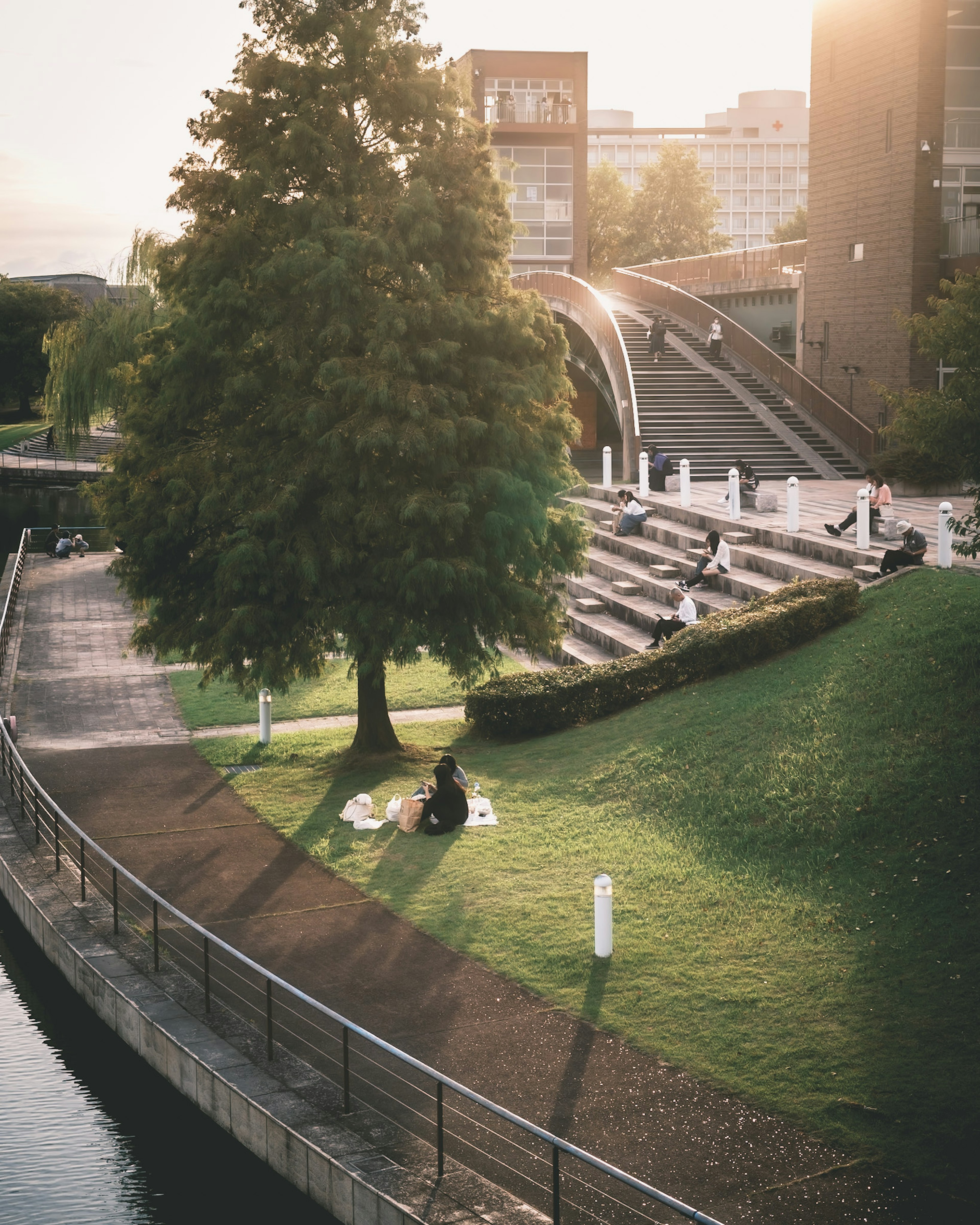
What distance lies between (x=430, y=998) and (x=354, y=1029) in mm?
2197

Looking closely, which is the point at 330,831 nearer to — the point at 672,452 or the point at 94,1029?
the point at 94,1029

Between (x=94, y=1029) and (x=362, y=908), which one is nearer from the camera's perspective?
(x=94, y=1029)

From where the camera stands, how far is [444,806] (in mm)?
14000

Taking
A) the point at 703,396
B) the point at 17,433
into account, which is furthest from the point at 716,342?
the point at 17,433

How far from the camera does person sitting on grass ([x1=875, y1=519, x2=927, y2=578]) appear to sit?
17828 millimetres

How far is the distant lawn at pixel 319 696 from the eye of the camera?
20688 millimetres

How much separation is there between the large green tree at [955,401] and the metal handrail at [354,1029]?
8.62 m

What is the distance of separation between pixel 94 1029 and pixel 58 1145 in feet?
5.40

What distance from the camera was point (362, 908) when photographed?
1195cm

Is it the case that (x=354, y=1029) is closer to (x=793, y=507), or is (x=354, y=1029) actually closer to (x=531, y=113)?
(x=793, y=507)

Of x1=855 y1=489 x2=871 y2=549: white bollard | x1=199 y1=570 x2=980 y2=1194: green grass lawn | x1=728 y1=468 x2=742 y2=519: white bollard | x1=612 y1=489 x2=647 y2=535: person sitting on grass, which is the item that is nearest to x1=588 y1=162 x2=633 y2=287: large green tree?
x1=612 y1=489 x2=647 y2=535: person sitting on grass

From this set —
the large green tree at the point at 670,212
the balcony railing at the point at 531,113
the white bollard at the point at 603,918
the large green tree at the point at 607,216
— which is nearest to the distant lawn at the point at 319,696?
the white bollard at the point at 603,918

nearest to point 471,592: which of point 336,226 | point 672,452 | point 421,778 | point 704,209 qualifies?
point 421,778

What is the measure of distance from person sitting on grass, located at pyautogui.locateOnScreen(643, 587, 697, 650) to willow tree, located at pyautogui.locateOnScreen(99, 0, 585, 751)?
3.82 m
